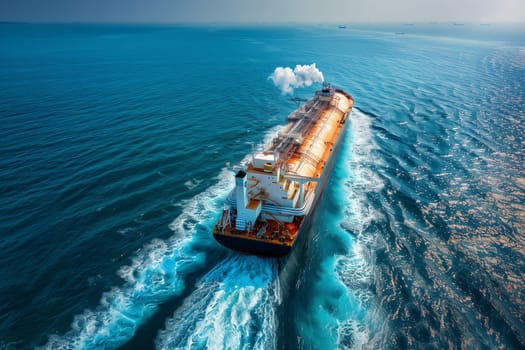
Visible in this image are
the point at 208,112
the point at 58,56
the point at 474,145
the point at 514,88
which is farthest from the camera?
the point at 58,56

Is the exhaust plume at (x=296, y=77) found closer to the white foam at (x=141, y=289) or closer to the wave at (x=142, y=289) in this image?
the white foam at (x=141, y=289)

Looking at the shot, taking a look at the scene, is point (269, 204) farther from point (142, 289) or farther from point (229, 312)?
point (142, 289)

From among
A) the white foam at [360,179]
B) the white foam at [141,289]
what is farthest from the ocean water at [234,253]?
the white foam at [360,179]

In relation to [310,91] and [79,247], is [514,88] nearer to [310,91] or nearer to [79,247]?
[310,91]

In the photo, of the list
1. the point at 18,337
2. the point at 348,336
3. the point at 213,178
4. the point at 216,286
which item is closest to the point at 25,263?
the point at 18,337

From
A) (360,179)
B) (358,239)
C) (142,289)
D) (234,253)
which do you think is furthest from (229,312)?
(360,179)

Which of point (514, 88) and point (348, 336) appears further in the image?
point (514, 88)
